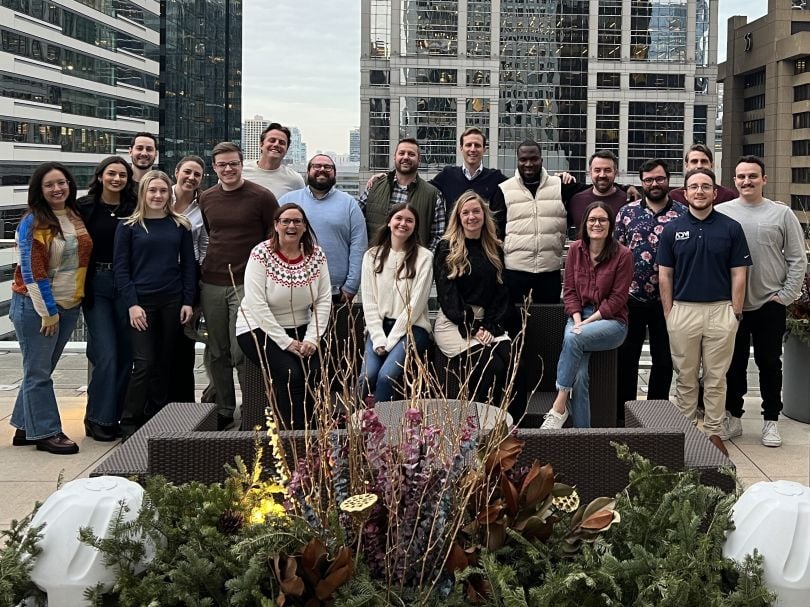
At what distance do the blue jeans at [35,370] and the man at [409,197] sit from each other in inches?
71.3

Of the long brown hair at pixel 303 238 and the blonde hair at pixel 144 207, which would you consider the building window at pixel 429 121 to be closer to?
the blonde hair at pixel 144 207

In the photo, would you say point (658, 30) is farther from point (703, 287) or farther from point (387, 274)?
point (387, 274)

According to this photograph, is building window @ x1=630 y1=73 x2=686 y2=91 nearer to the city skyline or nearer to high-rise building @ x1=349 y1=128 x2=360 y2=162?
the city skyline

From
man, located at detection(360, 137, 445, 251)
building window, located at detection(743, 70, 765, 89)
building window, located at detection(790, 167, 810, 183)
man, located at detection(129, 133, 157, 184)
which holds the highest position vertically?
building window, located at detection(743, 70, 765, 89)

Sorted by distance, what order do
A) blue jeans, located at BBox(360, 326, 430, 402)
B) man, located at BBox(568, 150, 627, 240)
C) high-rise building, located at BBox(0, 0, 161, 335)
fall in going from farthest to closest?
1. high-rise building, located at BBox(0, 0, 161, 335)
2. man, located at BBox(568, 150, 627, 240)
3. blue jeans, located at BBox(360, 326, 430, 402)

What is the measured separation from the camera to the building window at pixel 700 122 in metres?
106

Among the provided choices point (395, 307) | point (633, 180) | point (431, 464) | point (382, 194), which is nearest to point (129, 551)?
point (431, 464)

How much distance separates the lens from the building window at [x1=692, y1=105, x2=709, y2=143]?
106000mm

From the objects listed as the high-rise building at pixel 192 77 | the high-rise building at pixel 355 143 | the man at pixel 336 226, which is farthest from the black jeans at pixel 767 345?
the high-rise building at pixel 192 77

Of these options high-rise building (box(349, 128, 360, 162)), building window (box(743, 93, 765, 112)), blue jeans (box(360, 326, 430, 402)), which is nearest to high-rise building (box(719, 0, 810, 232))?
building window (box(743, 93, 765, 112))

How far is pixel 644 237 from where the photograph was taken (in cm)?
521

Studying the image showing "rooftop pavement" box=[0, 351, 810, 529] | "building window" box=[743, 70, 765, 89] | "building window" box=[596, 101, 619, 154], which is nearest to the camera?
"rooftop pavement" box=[0, 351, 810, 529]

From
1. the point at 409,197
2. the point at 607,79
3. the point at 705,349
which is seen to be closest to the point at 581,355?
the point at 705,349

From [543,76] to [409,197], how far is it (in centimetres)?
10957
